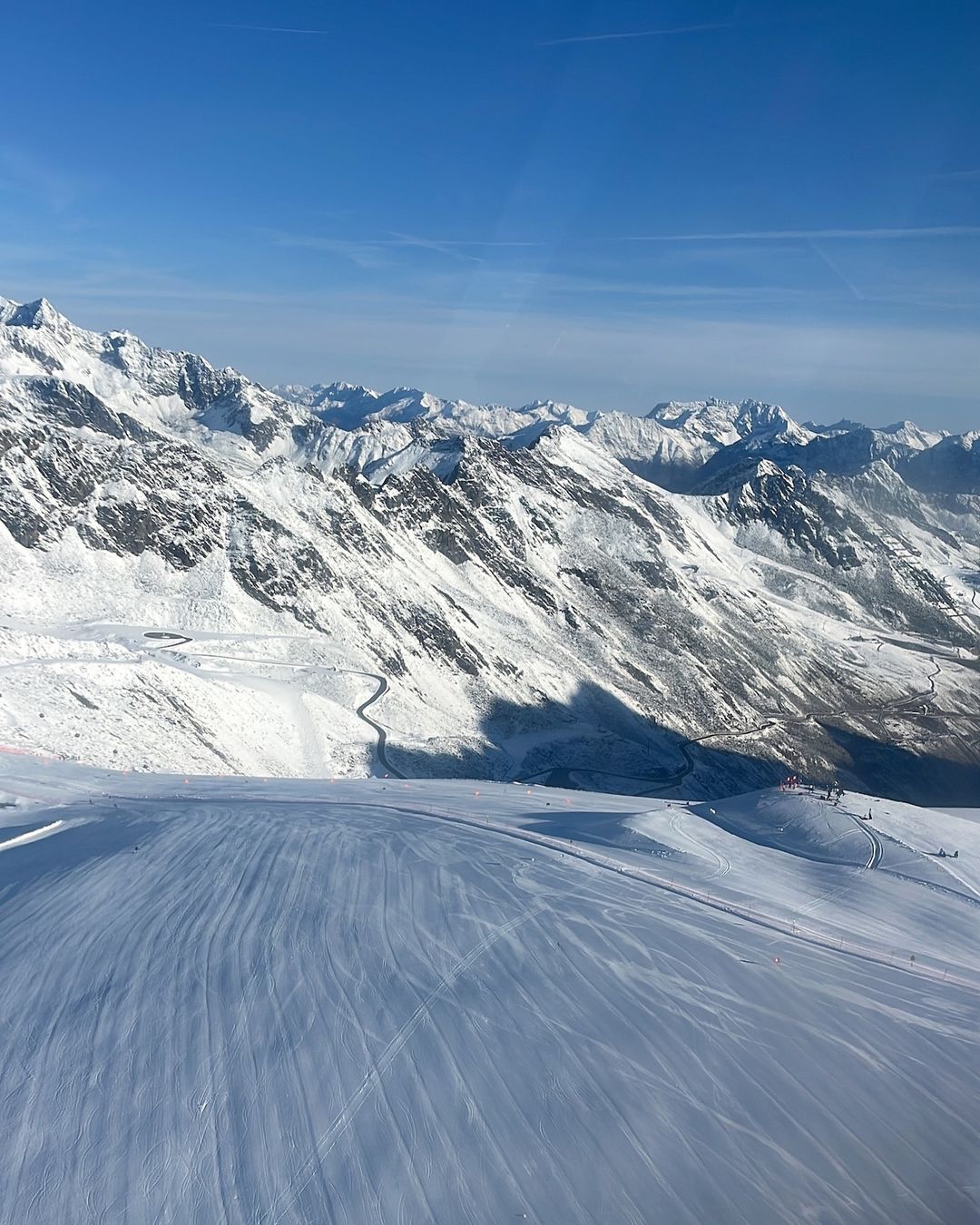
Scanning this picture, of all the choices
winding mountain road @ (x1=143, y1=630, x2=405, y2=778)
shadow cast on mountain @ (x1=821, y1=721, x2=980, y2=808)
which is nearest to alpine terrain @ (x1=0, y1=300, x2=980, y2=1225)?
winding mountain road @ (x1=143, y1=630, x2=405, y2=778)

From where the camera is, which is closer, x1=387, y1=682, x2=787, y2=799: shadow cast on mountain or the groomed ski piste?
the groomed ski piste

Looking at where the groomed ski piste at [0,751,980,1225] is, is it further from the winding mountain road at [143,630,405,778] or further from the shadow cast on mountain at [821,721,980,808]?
the shadow cast on mountain at [821,721,980,808]

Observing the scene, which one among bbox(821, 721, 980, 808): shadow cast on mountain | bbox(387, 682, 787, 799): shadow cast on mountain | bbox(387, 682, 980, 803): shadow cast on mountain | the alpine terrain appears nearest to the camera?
the alpine terrain

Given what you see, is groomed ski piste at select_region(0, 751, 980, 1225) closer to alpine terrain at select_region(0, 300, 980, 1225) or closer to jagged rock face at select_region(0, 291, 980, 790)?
alpine terrain at select_region(0, 300, 980, 1225)

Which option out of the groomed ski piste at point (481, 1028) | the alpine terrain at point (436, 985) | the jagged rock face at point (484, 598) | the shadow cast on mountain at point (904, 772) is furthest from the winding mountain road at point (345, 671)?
the shadow cast on mountain at point (904, 772)

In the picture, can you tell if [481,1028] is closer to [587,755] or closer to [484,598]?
[587,755]

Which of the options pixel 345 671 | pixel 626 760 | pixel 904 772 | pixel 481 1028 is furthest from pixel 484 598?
pixel 481 1028

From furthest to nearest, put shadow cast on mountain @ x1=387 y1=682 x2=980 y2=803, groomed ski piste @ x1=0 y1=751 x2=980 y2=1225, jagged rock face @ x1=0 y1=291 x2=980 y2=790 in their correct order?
jagged rock face @ x1=0 y1=291 x2=980 y2=790 < shadow cast on mountain @ x1=387 y1=682 x2=980 y2=803 < groomed ski piste @ x1=0 y1=751 x2=980 y2=1225

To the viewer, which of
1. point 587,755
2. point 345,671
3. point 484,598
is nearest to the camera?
point 345,671

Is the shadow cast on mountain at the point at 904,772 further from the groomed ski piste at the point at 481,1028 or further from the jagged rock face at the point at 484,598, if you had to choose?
the groomed ski piste at the point at 481,1028

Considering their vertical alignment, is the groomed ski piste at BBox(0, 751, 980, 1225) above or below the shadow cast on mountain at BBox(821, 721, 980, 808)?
above
